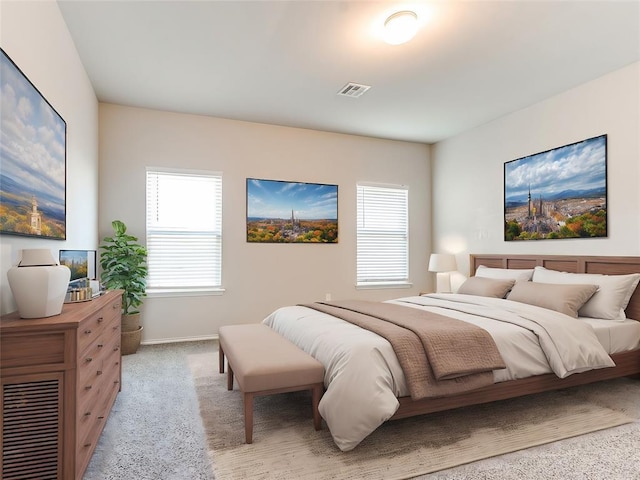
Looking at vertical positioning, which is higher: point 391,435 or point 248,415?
point 248,415

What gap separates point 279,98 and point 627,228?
365 cm

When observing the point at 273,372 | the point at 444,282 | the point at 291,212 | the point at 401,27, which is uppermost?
the point at 401,27

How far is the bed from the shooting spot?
2.14 m

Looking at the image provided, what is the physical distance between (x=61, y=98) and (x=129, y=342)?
8.34ft

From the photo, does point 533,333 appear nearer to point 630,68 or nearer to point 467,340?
point 467,340

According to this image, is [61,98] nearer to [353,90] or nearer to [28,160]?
[28,160]

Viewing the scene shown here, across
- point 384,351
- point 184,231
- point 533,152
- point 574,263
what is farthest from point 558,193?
point 184,231

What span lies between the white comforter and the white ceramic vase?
1.49 metres

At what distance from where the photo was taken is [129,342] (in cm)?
417

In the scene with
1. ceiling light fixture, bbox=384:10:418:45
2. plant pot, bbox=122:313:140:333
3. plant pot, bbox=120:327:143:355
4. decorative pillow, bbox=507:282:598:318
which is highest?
ceiling light fixture, bbox=384:10:418:45

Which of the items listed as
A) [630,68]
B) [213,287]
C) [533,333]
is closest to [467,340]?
[533,333]

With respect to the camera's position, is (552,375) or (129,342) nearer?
(552,375)

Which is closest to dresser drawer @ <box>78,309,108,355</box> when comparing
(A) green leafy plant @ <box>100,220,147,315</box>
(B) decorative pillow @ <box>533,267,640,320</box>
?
(A) green leafy plant @ <box>100,220,147,315</box>

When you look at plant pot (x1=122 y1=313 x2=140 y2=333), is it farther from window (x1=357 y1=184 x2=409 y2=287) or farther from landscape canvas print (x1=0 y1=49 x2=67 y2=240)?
window (x1=357 y1=184 x2=409 y2=287)
